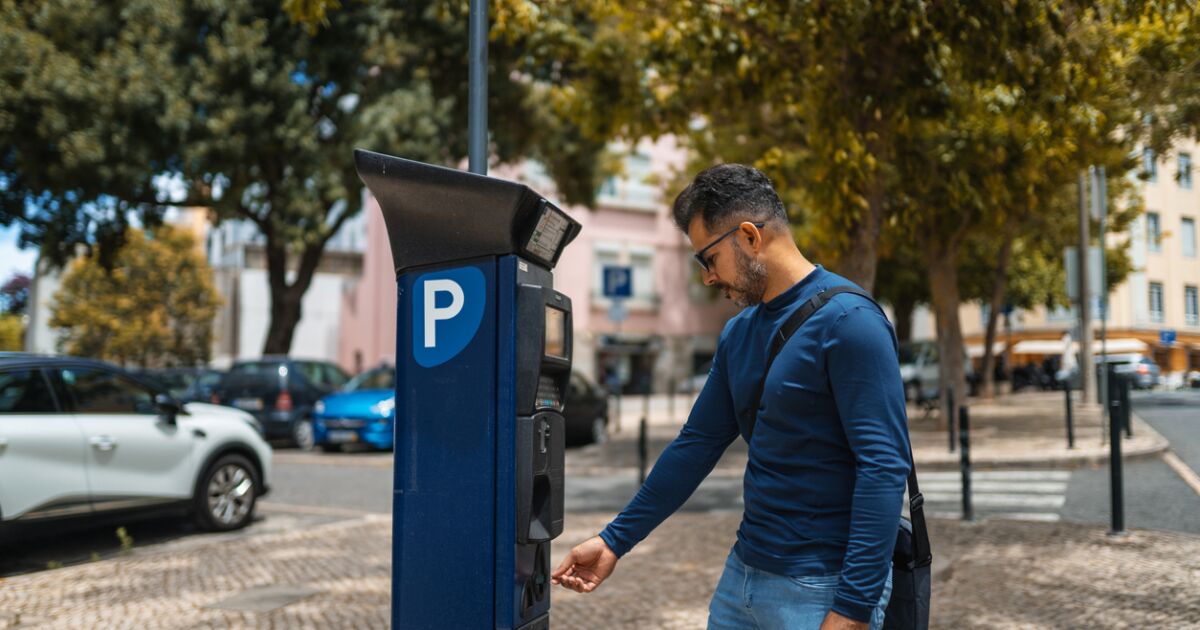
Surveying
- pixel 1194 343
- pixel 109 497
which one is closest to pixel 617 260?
pixel 1194 343

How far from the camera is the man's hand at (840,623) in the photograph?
2.04 metres

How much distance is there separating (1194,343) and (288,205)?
2659 centimetres

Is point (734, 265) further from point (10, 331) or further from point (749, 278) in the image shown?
point (10, 331)

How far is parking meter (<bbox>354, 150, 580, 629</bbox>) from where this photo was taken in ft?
9.59

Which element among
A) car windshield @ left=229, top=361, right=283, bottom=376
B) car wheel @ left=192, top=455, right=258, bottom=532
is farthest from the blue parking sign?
car wheel @ left=192, top=455, right=258, bottom=532

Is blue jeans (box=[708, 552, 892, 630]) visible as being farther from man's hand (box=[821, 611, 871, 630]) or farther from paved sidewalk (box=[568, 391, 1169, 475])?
paved sidewalk (box=[568, 391, 1169, 475])

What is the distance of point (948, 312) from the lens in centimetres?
1741

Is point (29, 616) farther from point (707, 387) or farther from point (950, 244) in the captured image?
point (950, 244)

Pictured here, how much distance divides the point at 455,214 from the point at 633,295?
115 ft

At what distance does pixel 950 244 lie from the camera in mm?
16453

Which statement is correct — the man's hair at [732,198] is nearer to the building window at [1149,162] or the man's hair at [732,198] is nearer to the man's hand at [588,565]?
the man's hand at [588,565]

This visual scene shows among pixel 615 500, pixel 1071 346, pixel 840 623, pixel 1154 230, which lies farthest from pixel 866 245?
pixel 1071 346

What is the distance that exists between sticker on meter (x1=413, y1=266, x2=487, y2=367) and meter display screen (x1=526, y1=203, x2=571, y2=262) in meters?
0.19

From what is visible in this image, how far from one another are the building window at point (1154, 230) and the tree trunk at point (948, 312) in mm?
7849
